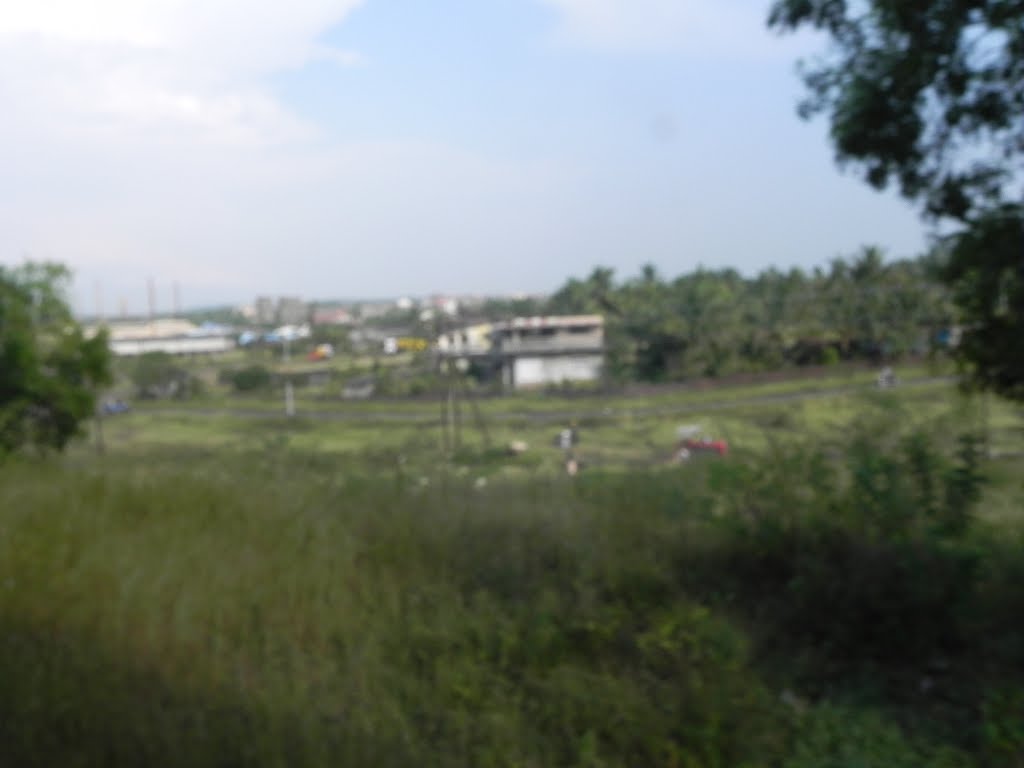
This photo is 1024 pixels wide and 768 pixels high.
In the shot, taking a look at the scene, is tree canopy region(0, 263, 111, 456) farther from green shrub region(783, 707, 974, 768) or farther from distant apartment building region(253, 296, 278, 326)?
green shrub region(783, 707, 974, 768)

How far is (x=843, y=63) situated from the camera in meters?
5.27

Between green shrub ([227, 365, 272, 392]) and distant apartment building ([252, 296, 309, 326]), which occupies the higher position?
distant apartment building ([252, 296, 309, 326])

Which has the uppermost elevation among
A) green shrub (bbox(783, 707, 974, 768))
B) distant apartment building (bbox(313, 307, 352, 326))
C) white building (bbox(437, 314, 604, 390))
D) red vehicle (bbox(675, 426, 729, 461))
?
distant apartment building (bbox(313, 307, 352, 326))

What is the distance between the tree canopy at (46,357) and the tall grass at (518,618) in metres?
7.54

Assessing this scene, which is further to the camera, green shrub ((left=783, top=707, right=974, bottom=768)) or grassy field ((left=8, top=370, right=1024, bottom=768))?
green shrub ((left=783, top=707, right=974, bottom=768))

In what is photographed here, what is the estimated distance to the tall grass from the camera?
3.47 metres

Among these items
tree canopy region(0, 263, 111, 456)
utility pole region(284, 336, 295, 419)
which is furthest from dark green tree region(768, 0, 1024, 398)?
tree canopy region(0, 263, 111, 456)

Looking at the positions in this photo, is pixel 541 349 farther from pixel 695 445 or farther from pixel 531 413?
pixel 695 445

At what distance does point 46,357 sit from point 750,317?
965cm

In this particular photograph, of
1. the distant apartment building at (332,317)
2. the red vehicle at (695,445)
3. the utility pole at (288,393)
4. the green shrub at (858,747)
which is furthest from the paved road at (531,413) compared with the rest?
the green shrub at (858,747)

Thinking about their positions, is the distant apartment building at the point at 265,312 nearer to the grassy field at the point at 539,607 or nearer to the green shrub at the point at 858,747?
the grassy field at the point at 539,607

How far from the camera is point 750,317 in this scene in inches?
392

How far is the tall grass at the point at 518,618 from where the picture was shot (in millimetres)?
3475

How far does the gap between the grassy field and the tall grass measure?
13 millimetres
